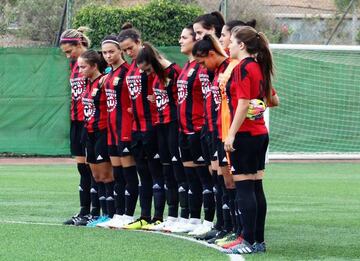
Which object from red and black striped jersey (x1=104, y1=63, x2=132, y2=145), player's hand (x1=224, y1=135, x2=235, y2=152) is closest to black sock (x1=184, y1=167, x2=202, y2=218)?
red and black striped jersey (x1=104, y1=63, x2=132, y2=145)

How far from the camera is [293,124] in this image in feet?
74.8

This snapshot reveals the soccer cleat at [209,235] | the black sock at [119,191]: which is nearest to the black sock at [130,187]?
the black sock at [119,191]

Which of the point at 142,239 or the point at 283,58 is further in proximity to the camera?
the point at 283,58

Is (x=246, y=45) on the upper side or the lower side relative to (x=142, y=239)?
upper

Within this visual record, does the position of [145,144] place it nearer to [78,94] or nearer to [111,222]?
[111,222]

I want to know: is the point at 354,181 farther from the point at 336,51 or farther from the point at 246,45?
the point at 246,45

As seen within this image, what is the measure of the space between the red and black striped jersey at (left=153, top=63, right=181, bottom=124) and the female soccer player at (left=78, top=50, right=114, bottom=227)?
79cm

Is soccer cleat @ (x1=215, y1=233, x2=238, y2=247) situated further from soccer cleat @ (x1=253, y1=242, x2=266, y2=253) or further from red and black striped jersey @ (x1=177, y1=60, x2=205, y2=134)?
red and black striped jersey @ (x1=177, y1=60, x2=205, y2=134)

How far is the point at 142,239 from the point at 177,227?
35.8 inches

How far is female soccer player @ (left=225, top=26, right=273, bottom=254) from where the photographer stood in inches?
359

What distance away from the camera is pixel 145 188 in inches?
446

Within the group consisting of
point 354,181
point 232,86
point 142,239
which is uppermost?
point 232,86

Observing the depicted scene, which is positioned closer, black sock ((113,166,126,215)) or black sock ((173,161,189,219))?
black sock ((173,161,189,219))

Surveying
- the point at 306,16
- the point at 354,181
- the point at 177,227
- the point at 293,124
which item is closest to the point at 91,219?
the point at 177,227
